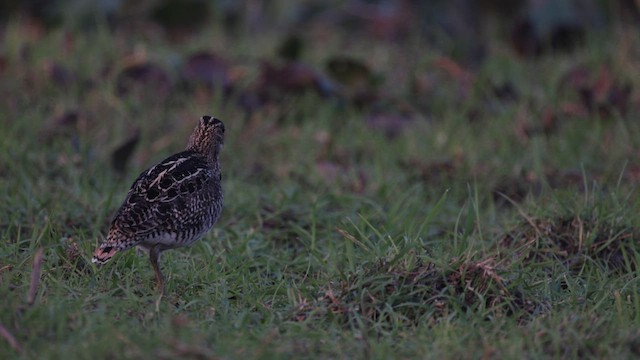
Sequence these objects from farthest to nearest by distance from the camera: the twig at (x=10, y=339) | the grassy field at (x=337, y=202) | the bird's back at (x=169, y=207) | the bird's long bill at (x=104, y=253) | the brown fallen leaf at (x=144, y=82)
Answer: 1. the brown fallen leaf at (x=144, y=82)
2. the bird's back at (x=169, y=207)
3. the bird's long bill at (x=104, y=253)
4. the grassy field at (x=337, y=202)
5. the twig at (x=10, y=339)

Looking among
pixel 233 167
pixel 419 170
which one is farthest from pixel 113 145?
pixel 419 170

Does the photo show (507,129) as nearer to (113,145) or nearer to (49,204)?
(113,145)

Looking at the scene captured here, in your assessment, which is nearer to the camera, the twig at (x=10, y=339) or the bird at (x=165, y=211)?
the twig at (x=10, y=339)

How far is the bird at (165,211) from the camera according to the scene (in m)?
5.36

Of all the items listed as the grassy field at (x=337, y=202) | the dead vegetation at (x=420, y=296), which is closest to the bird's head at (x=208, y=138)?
the grassy field at (x=337, y=202)

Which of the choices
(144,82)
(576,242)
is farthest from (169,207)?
(144,82)

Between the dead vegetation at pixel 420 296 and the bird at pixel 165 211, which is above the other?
the bird at pixel 165 211

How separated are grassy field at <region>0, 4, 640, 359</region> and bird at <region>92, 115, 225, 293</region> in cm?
19

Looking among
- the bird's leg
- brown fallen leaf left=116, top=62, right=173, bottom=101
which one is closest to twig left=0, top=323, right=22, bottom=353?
the bird's leg

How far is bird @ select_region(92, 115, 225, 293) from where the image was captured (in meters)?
5.36

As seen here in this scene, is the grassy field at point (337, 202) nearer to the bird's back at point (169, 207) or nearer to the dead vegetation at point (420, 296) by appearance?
the dead vegetation at point (420, 296)

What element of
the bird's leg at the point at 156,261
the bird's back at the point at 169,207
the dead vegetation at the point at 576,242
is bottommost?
the dead vegetation at the point at 576,242

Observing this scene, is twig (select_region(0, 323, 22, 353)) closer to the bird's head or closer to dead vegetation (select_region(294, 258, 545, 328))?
dead vegetation (select_region(294, 258, 545, 328))

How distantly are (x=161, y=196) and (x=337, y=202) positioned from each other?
170 cm
